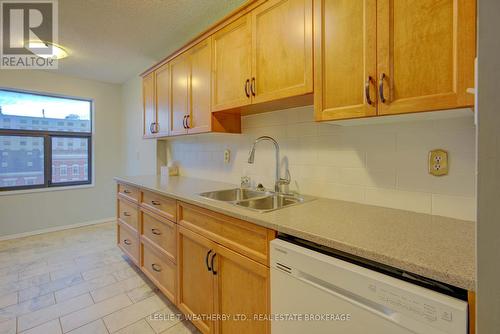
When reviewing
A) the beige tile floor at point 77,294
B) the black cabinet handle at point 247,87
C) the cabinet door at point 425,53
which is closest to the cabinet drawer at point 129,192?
the beige tile floor at point 77,294

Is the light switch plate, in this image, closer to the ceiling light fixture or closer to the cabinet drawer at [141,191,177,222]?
the cabinet drawer at [141,191,177,222]

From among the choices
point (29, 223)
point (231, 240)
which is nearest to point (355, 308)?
point (231, 240)

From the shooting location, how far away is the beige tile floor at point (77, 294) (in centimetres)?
166

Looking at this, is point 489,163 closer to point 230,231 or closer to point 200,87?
point 230,231

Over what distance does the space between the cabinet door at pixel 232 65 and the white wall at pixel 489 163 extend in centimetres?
122

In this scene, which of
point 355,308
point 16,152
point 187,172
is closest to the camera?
point 355,308

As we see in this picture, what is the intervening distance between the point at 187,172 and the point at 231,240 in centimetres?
170

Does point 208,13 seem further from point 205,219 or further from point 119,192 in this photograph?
point 119,192

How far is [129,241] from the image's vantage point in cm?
245

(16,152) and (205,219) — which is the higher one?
(16,152)

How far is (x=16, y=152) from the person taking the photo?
336cm

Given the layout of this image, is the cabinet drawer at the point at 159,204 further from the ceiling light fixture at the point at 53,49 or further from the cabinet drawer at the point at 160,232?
the ceiling light fixture at the point at 53,49

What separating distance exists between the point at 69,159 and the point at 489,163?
185 inches

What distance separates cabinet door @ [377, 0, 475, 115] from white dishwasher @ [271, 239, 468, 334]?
642 mm
